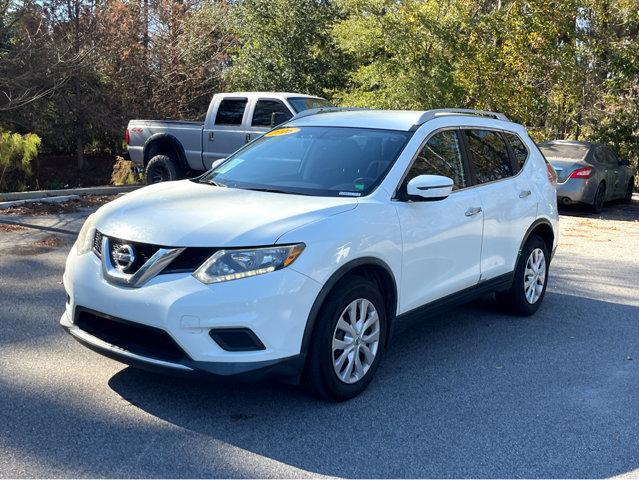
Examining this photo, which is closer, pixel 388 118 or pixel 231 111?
pixel 388 118

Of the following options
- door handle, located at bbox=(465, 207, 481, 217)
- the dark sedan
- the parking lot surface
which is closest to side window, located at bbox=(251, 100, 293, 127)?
the dark sedan

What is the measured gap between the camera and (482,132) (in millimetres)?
6125

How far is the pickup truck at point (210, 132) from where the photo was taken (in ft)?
41.0

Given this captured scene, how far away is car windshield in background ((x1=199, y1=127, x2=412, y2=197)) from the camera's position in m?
5.00

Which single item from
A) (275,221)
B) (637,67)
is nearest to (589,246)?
(275,221)

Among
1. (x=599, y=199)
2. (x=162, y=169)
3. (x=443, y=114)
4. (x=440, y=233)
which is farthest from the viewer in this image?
(x=599, y=199)

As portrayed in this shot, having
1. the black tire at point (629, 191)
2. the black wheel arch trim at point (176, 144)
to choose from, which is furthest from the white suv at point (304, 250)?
the black tire at point (629, 191)

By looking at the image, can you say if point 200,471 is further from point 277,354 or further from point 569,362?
point 569,362

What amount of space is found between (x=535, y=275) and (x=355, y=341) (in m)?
2.87

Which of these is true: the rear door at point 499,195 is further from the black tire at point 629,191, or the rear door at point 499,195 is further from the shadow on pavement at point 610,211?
the black tire at point 629,191

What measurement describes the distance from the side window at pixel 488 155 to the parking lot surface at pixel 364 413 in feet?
4.44

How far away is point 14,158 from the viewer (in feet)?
43.0

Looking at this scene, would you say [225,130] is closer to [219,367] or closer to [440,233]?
[440,233]

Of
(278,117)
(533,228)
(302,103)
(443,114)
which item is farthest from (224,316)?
(302,103)
